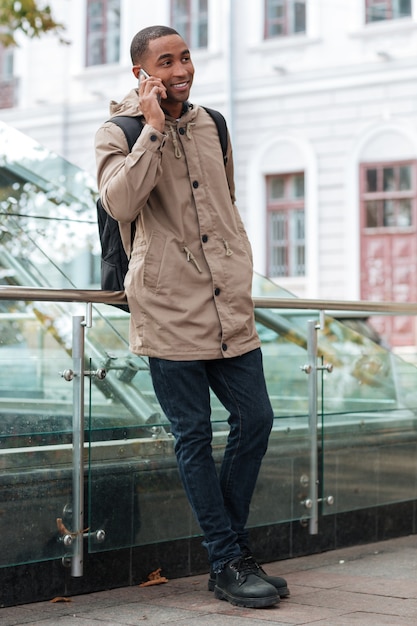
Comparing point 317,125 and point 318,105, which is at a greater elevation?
point 318,105

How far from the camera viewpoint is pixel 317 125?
822 inches

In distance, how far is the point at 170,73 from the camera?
156 inches

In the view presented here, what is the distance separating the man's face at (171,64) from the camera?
3.95 metres

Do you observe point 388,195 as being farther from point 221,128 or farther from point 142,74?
point 142,74

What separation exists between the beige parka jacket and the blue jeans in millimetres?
85

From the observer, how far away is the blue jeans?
13.1 ft

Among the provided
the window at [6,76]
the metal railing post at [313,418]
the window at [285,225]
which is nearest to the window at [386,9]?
the window at [285,225]

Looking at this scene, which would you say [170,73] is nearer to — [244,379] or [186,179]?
[186,179]

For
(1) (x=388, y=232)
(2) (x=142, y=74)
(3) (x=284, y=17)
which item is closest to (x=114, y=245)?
(2) (x=142, y=74)

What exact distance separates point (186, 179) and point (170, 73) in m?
0.34

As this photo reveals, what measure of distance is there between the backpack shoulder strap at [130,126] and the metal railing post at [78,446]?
67 centimetres

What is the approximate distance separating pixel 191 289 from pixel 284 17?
18062mm

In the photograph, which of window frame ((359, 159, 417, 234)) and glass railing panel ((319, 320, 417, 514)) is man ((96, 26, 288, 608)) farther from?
window frame ((359, 159, 417, 234))

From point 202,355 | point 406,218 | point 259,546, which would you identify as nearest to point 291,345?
point 259,546
